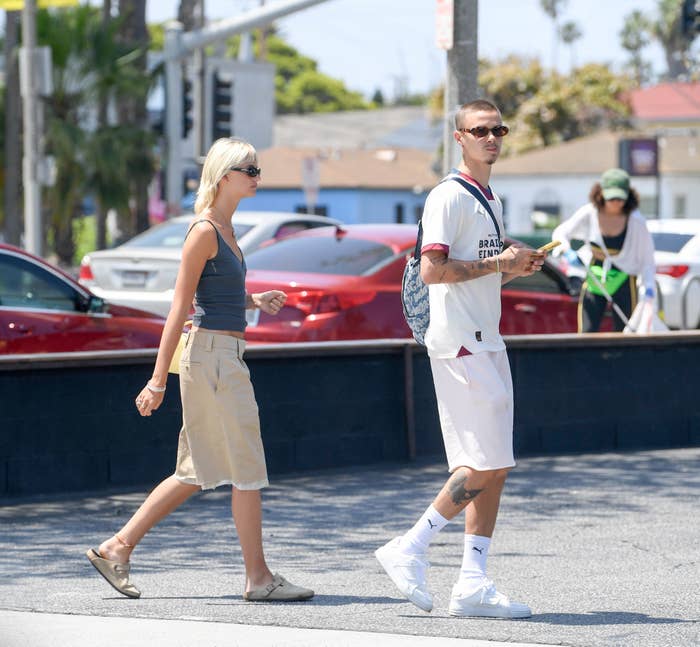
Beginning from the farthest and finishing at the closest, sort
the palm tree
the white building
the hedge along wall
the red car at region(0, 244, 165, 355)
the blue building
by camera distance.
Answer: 1. the palm tree
2. the blue building
3. the white building
4. the red car at region(0, 244, 165, 355)
5. the hedge along wall

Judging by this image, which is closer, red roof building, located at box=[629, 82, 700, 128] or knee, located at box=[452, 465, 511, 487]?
knee, located at box=[452, 465, 511, 487]

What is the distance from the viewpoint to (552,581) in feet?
21.7

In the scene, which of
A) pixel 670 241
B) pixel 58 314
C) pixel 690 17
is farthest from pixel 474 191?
pixel 690 17

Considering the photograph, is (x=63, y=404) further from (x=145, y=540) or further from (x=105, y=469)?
(x=145, y=540)

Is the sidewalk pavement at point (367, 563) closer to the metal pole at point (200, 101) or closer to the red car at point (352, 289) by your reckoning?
the red car at point (352, 289)

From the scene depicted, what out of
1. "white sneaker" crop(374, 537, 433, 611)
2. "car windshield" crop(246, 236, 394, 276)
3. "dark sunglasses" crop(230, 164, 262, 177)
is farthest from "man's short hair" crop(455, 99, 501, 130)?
"car windshield" crop(246, 236, 394, 276)

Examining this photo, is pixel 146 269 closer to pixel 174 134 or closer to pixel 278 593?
pixel 278 593

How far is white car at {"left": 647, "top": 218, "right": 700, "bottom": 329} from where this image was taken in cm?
1683

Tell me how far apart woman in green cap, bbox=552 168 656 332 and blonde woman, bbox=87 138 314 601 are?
194 inches

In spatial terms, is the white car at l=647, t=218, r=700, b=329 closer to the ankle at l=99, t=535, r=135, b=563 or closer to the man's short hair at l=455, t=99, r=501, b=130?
the man's short hair at l=455, t=99, r=501, b=130

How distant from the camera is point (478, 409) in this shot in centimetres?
583

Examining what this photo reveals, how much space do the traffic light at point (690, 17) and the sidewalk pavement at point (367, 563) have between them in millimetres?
12272

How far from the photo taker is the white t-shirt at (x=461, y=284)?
580 centimetres

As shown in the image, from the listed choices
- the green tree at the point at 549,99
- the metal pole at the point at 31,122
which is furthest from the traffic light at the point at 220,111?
the green tree at the point at 549,99
